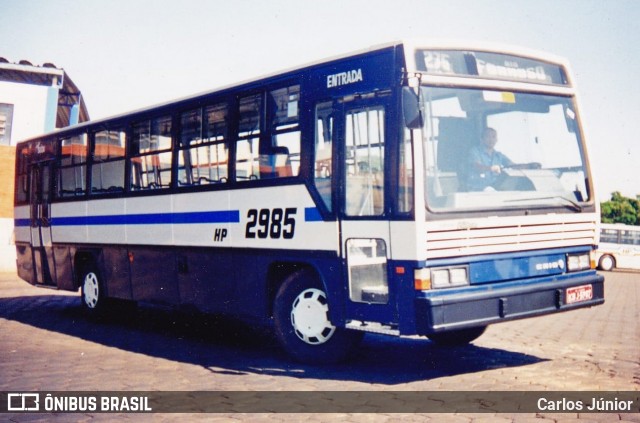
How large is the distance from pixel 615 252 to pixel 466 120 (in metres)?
31.1

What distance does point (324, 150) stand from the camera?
7262mm

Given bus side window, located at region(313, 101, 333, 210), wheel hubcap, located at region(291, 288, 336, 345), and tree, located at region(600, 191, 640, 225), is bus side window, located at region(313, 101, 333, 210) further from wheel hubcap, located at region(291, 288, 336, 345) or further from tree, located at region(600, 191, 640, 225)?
tree, located at region(600, 191, 640, 225)

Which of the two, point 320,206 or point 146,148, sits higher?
point 146,148

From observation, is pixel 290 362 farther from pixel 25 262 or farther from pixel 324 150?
pixel 25 262

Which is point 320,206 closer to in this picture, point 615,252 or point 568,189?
point 568,189

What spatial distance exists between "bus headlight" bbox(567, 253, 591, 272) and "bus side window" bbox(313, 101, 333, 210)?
260cm

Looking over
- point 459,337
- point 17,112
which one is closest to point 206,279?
point 459,337

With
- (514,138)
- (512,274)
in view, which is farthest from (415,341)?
(514,138)

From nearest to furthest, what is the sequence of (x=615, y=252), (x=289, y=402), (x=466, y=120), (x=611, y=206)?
(x=289, y=402)
(x=466, y=120)
(x=615, y=252)
(x=611, y=206)

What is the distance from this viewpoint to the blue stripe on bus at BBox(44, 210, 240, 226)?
8.63 meters

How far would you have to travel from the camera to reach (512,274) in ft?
22.2

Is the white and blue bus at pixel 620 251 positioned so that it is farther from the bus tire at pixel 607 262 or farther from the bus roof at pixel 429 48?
the bus roof at pixel 429 48

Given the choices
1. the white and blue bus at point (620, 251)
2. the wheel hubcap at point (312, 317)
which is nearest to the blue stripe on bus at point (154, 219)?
the wheel hubcap at point (312, 317)

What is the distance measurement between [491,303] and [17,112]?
22452 mm
